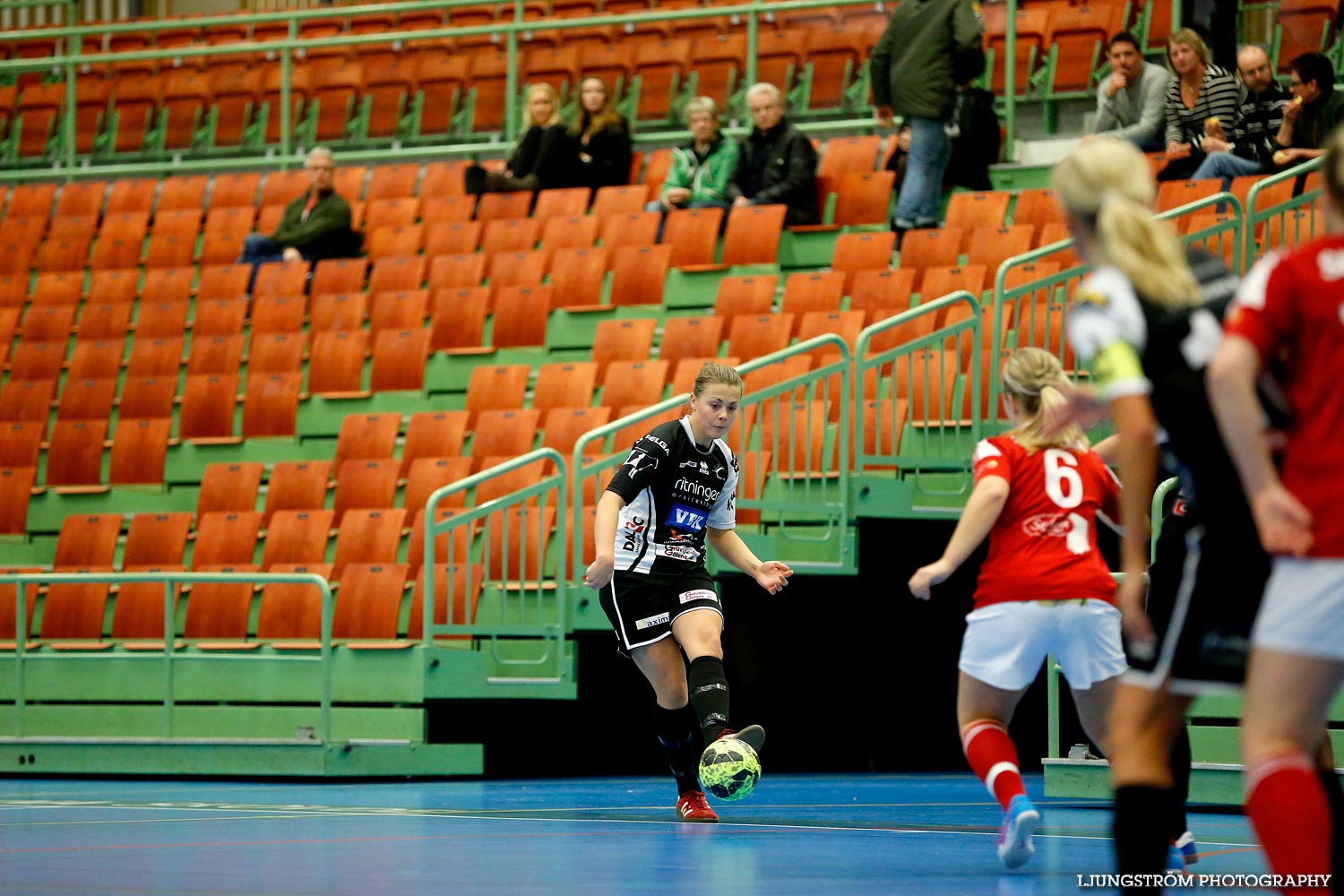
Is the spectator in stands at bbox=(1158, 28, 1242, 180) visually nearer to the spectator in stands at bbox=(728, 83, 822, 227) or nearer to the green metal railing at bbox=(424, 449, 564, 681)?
the spectator in stands at bbox=(728, 83, 822, 227)

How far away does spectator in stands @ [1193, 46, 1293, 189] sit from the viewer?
38.9 ft

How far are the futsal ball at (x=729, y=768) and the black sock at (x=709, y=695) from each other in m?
0.22

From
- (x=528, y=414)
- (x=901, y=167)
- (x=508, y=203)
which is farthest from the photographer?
(x=508, y=203)

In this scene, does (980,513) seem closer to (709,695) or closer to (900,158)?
(709,695)

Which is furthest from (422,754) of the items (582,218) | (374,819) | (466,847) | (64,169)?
(64,169)

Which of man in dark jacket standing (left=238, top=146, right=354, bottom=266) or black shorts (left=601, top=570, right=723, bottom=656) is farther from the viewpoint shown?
man in dark jacket standing (left=238, top=146, right=354, bottom=266)

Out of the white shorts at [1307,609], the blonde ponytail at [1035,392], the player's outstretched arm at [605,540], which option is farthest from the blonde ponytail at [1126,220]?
the player's outstretched arm at [605,540]

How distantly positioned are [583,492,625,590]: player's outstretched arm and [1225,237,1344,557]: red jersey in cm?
387

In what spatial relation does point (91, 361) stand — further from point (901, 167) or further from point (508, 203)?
point (901, 167)

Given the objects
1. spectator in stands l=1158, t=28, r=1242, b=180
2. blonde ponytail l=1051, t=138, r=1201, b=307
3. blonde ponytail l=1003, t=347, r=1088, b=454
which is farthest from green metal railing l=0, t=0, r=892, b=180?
blonde ponytail l=1051, t=138, r=1201, b=307

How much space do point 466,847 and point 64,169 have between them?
12790 millimetres

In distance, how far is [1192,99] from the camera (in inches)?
483

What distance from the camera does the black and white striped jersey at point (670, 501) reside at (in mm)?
7484

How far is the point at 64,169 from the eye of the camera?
17375 millimetres
